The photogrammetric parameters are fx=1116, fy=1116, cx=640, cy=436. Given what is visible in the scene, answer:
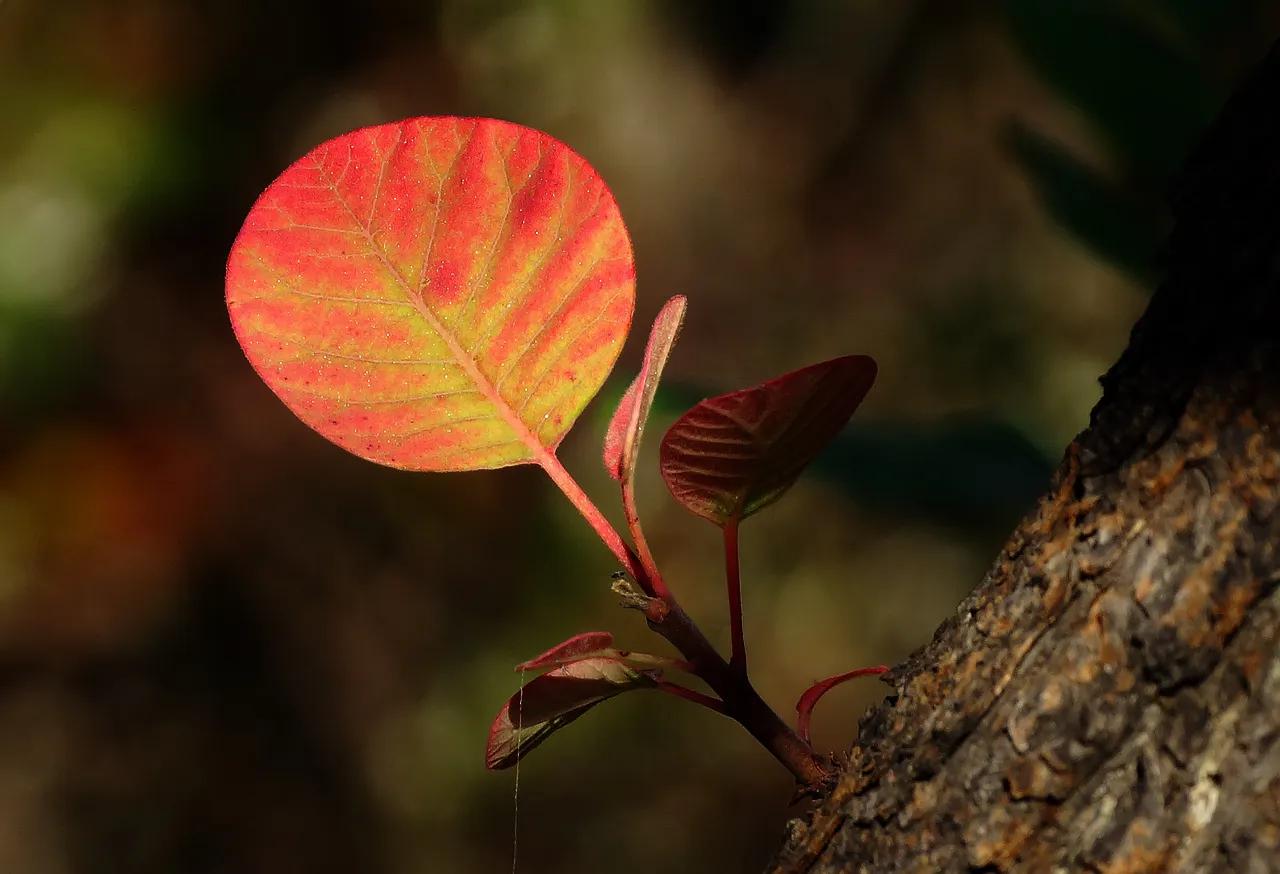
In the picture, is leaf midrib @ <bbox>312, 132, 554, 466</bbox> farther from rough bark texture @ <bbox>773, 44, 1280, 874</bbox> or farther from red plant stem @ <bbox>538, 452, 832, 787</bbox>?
rough bark texture @ <bbox>773, 44, 1280, 874</bbox>

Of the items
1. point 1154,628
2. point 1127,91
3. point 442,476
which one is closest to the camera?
point 1154,628

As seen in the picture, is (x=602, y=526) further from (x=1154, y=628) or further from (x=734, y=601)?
(x=1154, y=628)

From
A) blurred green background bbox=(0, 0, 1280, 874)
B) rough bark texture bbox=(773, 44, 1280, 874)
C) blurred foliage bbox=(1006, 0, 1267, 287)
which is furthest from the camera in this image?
blurred green background bbox=(0, 0, 1280, 874)

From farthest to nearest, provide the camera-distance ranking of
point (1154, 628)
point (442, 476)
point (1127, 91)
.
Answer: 1. point (442, 476)
2. point (1127, 91)
3. point (1154, 628)

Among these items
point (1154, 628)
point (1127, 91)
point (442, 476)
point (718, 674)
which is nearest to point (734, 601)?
point (718, 674)

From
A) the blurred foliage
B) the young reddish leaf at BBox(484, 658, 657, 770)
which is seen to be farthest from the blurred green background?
the young reddish leaf at BBox(484, 658, 657, 770)

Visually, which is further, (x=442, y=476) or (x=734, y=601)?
(x=442, y=476)

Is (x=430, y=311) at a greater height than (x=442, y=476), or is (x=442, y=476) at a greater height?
(x=430, y=311)
